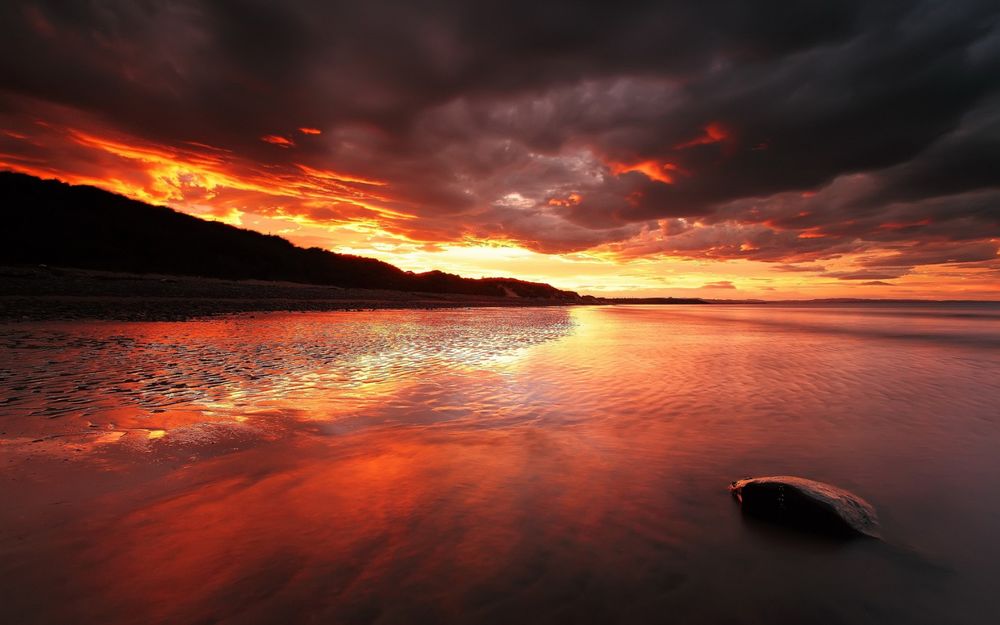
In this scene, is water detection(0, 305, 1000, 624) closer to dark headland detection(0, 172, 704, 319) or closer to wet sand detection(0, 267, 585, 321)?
wet sand detection(0, 267, 585, 321)

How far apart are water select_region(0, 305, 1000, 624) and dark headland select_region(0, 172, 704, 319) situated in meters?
23.0

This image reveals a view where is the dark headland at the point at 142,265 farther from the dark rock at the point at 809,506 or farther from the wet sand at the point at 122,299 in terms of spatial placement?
the dark rock at the point at 809,506

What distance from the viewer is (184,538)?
13.4ft

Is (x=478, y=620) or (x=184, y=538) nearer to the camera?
(x=478, y=620)

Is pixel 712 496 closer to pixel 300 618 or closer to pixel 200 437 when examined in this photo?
pixel 300 618

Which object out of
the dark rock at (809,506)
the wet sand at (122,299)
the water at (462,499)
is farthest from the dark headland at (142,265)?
the dark rock at (809,506)

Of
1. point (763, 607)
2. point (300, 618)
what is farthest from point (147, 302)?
point (763, 607)

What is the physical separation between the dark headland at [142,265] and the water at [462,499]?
23.0 m

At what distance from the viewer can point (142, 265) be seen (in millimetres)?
55125

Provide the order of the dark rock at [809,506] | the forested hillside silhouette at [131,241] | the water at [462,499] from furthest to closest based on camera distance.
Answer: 1. the forested hillside silhouette at [131,241]
2. the dark rock at [809,506]
3. the water at [462,499]

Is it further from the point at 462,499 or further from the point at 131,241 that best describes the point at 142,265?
the point at 462,499

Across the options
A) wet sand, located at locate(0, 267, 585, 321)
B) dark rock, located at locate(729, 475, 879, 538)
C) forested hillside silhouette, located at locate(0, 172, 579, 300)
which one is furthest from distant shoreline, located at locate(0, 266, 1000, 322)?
dark rock, located at locate(729, 475, 879, 538)

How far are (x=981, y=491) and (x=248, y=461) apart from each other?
406 inches

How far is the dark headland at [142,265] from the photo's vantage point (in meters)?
30.2
